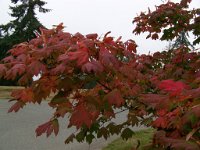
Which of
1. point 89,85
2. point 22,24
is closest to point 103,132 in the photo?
point 89,85

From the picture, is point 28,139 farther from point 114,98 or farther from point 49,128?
point 114,98

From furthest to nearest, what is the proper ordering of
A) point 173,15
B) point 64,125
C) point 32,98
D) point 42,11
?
point 42,11, point 64,125, point 173,15, point 32,98

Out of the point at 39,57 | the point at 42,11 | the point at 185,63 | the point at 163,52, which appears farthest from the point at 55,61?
the point at 42,11

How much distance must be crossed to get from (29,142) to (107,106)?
5641 mm

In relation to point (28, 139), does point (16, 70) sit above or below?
above

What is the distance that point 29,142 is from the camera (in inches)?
297

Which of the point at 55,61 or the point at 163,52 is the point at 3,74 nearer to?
the point at 55,61

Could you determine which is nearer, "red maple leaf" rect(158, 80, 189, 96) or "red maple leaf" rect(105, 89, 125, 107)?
"red maple leaf" rect(158, 80, 189, 96)

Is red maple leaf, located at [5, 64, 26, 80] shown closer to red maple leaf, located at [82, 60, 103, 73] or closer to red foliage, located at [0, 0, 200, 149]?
red foliage, located at [0, 0, 200, 149]

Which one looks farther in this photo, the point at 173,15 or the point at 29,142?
the point at 29,142

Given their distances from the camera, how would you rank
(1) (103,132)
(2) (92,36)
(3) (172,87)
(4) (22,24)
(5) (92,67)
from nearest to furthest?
(3) (172,87), (5) (92,67), (2) (92,36), (1) (103,132), (4) (22,24)

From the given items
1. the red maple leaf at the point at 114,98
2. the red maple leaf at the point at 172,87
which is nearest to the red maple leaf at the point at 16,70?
the red maple leaf at the point at 114,98

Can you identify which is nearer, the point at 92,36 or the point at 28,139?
the point at 92,36

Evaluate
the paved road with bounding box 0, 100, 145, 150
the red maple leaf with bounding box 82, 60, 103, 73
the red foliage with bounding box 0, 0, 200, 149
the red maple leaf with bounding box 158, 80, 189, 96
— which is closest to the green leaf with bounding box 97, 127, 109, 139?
the red foliage with bounding box 0, 0, 200, 149
